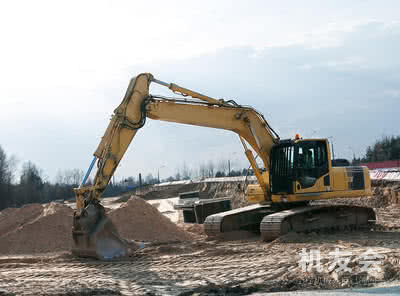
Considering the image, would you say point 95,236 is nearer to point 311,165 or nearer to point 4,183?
point 311,165

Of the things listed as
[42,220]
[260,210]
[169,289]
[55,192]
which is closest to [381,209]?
[260,210]

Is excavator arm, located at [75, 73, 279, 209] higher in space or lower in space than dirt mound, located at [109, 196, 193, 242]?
higher

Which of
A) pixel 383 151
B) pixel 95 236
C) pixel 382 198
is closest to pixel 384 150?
pixel 383 151

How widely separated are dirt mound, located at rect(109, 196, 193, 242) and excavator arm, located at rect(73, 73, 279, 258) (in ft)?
10.4

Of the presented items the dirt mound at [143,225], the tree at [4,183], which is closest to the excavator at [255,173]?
the dirt mound at [143,225]

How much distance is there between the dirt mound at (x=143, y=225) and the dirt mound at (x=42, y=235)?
156 cm

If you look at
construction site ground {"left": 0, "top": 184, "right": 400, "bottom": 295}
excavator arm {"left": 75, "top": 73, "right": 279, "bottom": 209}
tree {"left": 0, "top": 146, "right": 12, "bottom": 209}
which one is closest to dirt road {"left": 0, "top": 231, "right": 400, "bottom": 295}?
construction site ground {"left": 0, "top": 184, "right": 400, "bottom": 295}

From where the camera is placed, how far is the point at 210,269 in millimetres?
9703

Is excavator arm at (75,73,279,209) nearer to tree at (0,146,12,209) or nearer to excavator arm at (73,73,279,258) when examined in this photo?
excavator arm at (73,73,279,258)

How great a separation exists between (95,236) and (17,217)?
6.00 metres

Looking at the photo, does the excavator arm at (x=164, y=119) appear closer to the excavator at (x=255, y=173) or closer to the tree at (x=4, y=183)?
the excavator at (x=255, y=173)

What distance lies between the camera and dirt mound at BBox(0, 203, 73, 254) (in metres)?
13.9

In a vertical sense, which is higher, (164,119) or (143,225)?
(164,119)

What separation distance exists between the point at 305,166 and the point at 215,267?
18.2ft
